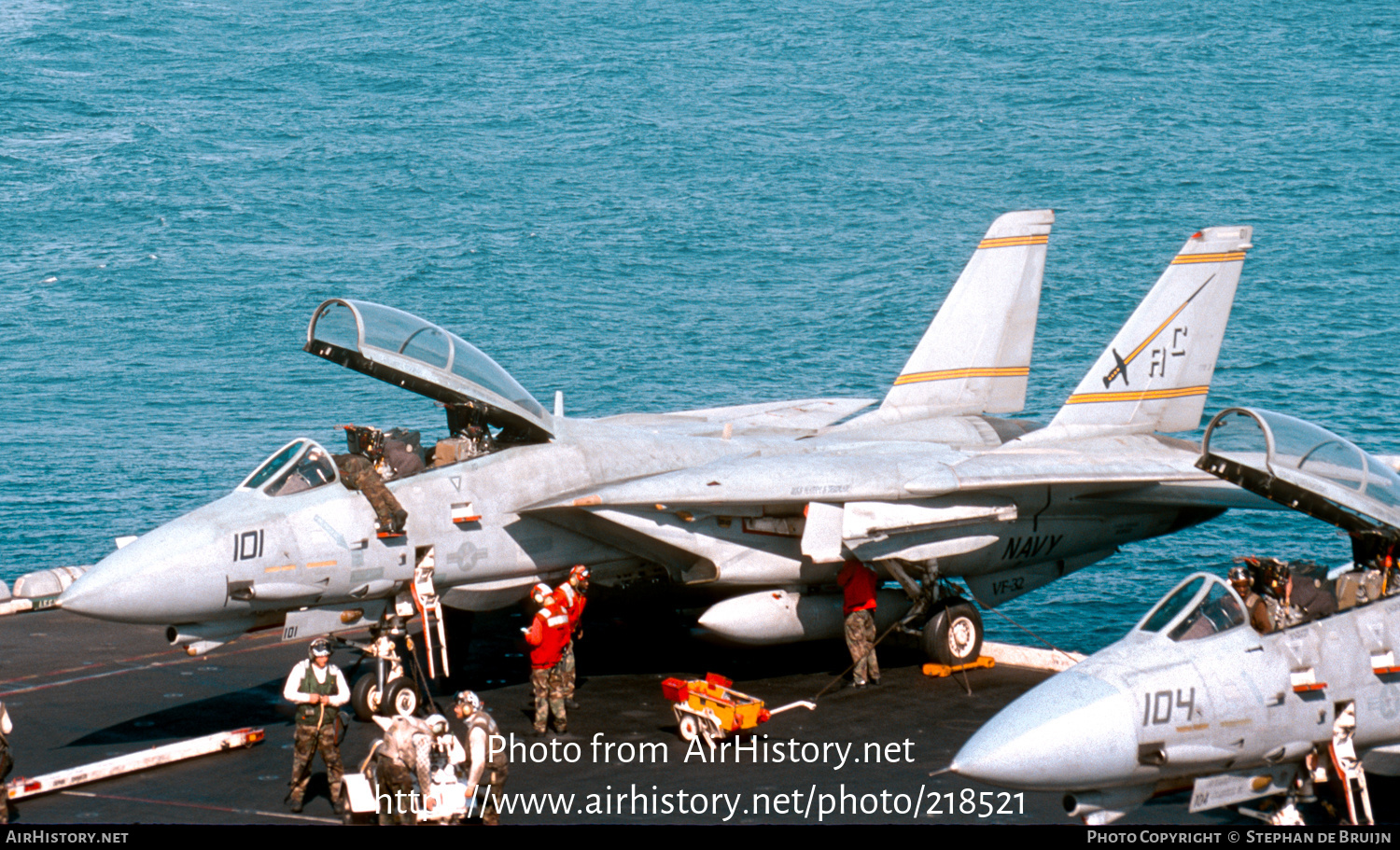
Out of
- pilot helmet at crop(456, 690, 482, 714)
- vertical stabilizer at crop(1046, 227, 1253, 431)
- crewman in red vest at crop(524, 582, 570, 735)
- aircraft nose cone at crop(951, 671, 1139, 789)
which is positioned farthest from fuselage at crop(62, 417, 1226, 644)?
aircraft nose cone at crop(951, 671, 1139, 789)

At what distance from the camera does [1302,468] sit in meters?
12.3

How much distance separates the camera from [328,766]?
45.2ft

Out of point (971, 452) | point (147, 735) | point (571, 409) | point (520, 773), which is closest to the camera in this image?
point (520, 773)

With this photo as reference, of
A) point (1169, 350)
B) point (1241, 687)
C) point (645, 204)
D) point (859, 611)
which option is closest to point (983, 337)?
point (1169, 350)

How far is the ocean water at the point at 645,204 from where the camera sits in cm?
4569

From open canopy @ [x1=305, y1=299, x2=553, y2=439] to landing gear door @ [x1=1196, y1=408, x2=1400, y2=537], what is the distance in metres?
8.71

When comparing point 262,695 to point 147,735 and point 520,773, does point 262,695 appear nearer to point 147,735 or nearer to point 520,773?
point 147,735

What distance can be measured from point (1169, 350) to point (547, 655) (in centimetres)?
1058

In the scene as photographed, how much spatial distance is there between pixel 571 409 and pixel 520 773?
31229 mm

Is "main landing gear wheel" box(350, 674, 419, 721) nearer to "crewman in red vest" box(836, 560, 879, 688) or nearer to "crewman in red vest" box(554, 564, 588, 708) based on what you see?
"crewman in red vest" box(554, 564, 588, 708)

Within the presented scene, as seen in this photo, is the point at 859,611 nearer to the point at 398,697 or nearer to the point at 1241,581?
the point at 398,697

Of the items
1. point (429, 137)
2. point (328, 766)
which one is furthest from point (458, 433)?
point (429, 137)

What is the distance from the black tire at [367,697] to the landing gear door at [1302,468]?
950cm

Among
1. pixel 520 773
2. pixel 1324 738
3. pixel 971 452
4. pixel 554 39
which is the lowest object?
pixel 520 773
